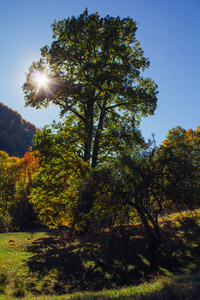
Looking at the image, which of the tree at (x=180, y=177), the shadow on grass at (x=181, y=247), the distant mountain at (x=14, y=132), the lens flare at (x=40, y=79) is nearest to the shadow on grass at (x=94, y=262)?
the shadow on grass at (x=181, y=247)

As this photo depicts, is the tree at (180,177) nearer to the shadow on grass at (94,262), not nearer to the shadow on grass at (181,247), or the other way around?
the shadow on grass at (94,262)

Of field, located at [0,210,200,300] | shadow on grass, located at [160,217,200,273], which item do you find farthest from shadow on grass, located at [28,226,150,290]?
shadow on grass, located at [160,217,200,273]

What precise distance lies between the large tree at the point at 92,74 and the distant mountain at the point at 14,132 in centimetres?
11082

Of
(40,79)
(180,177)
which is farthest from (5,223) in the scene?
(180,177)

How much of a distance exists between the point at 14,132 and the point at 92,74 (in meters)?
132

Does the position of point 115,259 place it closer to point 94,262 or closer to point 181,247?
point 94,262

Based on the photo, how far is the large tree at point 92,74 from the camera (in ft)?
45.2

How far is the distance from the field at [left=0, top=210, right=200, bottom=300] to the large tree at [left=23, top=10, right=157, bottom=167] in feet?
22.5

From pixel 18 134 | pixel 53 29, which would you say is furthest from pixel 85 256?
pixel 18 134

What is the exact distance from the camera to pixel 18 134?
436 feet

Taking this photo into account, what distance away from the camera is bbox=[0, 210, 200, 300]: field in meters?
5.33

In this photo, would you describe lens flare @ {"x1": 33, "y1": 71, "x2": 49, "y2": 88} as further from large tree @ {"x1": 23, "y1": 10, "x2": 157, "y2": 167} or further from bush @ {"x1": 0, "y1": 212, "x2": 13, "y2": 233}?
bush @ {"x1": 0, "y1": 212, "x2": 13, "y2": 233}

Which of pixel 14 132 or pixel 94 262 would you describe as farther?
pixel 14 132

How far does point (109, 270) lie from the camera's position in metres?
8.51
